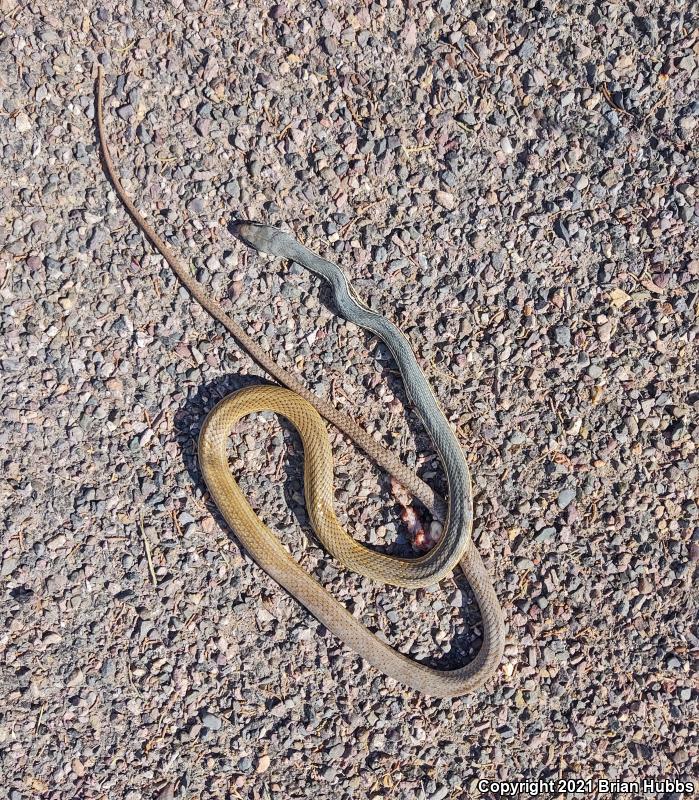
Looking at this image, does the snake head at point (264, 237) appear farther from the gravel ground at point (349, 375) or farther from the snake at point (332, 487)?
the gravel ground at point (349, 375)

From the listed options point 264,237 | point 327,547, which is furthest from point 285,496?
point 264,237

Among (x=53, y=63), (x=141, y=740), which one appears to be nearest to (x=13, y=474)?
(x=141, y=740)

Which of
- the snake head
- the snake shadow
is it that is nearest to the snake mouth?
the snake head

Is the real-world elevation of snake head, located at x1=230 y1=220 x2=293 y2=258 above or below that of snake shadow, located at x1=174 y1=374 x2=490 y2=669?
above

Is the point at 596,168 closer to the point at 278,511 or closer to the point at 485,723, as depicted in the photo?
the point at 278,511

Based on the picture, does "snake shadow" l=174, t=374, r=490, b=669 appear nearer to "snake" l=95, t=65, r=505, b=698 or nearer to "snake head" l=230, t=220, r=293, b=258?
"snake" l=95, t=65, r=505, b=698

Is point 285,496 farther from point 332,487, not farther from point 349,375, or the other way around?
point 349,375
